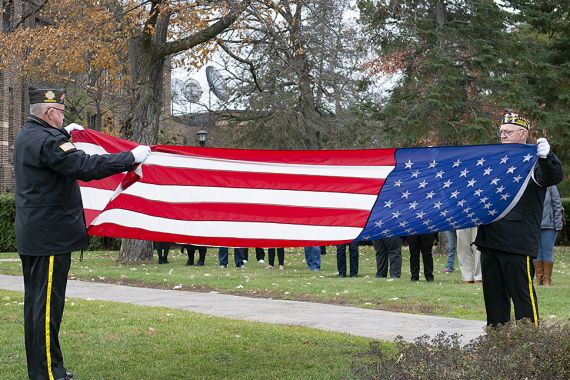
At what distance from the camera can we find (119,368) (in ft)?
23.9

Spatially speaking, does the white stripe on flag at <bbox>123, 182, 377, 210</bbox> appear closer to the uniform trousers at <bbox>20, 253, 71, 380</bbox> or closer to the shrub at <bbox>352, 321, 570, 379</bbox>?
the uniform trousers at <bbox>20, 253, 71, 380</bbox>

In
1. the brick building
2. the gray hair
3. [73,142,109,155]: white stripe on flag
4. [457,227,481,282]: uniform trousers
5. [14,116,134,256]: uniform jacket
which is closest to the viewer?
[14,116,134,256]: uniform jacket

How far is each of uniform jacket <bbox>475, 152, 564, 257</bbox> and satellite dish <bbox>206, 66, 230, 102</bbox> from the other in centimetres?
2898

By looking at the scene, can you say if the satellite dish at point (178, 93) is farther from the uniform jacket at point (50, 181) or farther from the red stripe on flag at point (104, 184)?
the uniform jacket at point (50, 181)

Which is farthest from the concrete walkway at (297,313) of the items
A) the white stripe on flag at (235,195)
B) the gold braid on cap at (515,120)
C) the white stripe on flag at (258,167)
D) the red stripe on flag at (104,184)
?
the red stripe on flag at (104,184)

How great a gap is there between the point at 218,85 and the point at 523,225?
29.8 m

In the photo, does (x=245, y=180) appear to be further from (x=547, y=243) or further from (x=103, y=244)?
(x=103, y=244)

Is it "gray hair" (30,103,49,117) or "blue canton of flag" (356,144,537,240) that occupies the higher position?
"gray hair" (30,103,49,117)

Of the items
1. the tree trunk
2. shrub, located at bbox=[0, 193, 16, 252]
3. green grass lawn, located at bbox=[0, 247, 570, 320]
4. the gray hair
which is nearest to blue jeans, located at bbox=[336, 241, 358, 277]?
green grass lawn, located at bbox=[0, 247, 570, 320]

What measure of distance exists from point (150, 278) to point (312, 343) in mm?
8896

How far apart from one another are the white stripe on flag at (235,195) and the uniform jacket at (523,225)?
4.26 feet

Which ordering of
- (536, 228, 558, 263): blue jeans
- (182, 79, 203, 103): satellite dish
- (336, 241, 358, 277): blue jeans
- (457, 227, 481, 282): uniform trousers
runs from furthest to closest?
(182, 79, 203, 103): satellite dish → (336, 241, 358, 277): blue jeans → (457, 227, 481, 282): uniform trousers → (536, 228, 558, 263): blue jeans

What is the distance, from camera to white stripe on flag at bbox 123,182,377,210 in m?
7.21

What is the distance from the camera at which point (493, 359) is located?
5.07 metres
